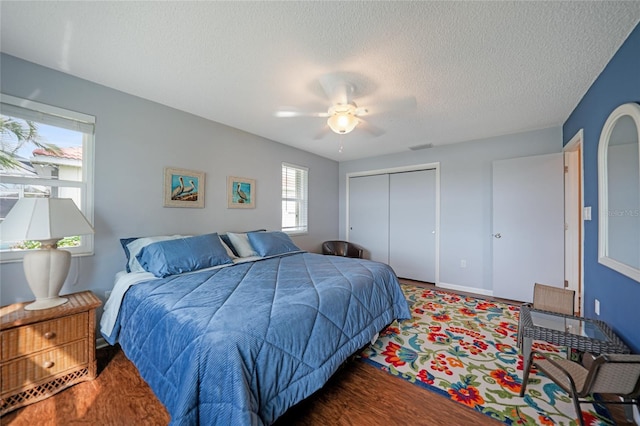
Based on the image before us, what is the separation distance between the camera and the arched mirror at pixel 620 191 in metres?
1.58

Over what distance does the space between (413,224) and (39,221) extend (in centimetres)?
471

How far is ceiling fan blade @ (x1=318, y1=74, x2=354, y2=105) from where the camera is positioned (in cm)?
212

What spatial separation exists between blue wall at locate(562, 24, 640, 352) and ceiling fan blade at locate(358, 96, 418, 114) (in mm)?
1424

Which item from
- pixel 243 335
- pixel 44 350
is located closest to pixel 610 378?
pixel 243 335

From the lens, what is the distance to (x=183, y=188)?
2896 millimetres

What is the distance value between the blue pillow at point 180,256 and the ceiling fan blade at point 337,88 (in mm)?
1914

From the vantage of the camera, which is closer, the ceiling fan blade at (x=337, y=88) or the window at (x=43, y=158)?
the window at (x=43, y=158)

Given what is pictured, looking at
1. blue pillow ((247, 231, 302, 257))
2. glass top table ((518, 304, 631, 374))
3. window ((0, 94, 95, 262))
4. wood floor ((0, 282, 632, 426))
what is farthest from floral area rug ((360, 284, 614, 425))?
window ((0, 94, 95, 262))

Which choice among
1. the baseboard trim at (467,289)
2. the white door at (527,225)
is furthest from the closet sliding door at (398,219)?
the white door at (527,225)

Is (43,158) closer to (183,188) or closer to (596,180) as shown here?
(183,188)

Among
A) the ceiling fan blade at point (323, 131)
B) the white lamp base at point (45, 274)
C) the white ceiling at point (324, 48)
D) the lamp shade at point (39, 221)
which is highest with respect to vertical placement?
the white ceiling at point (324, 48)

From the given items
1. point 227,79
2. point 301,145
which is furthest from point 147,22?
point 301,145

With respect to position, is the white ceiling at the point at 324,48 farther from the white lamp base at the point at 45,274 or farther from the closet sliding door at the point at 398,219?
the closet sliding door at the point at 398,219

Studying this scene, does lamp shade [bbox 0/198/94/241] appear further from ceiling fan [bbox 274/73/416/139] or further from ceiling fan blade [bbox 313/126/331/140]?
ceiling fan blade [bbox 313/126/331/140]
